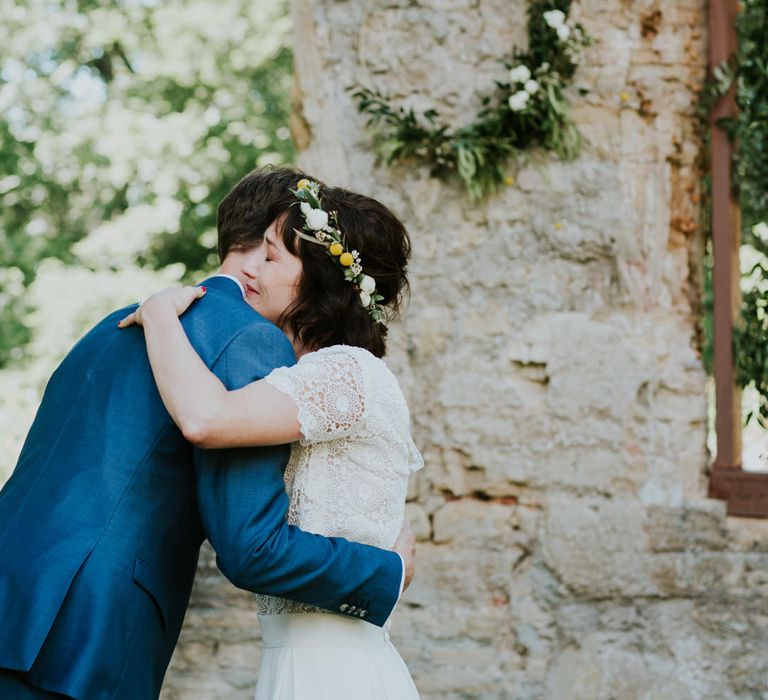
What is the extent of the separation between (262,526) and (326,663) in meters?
0.42

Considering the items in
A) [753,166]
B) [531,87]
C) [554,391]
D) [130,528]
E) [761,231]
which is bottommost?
[130,528]

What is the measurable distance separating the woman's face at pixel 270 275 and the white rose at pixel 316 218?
92mm

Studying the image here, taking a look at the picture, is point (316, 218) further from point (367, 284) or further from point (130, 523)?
point (130, 523)

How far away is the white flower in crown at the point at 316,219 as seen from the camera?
1917 mm

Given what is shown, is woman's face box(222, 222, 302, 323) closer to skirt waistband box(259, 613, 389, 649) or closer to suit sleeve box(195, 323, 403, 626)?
suit sleeve box(195, 323, 403, 626)

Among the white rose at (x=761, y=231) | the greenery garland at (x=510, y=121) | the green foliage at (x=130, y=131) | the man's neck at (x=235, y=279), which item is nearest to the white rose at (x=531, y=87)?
the greenery garland at (x=510, y=121)

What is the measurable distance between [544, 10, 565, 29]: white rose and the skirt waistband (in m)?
2.37

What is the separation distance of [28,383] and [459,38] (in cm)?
655

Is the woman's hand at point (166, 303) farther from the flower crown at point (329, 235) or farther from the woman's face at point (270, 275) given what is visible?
the flower crown at point (329, 235)

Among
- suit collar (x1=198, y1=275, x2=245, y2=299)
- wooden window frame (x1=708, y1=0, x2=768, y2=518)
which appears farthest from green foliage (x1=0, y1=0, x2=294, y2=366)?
suit collar (x1=198, y1=275, x2=245, y2=299)

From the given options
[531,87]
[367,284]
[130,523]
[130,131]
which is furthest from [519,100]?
[130,131]

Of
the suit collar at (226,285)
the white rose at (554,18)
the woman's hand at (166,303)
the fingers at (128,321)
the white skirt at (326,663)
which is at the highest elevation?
the white rose at (554,18)

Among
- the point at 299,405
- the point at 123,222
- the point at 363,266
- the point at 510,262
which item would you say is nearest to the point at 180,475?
the point at 299,405

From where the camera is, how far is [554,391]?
3.45 meters
